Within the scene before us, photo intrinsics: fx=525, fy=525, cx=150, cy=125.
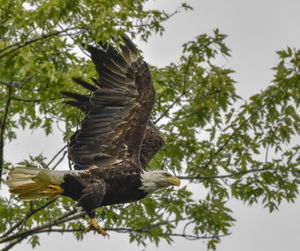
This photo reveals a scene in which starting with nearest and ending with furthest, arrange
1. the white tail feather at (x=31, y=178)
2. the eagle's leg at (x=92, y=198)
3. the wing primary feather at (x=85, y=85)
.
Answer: the eagle's leg at (x=92, y=198) < the white tail feather at (x=31, y=178) < the wing primary feather at (x=85, y=85)

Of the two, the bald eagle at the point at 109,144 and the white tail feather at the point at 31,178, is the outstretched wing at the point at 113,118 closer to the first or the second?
the bald eagle at the point at 109,144

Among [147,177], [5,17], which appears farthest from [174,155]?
[5,17]

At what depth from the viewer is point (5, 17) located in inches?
229

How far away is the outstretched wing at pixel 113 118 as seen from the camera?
6137 millimetres

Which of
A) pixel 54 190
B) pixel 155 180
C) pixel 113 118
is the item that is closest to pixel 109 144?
pixel 113 118

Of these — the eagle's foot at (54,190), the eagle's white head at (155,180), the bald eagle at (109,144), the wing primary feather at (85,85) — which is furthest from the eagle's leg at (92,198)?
the wing primary feather at (85,85)

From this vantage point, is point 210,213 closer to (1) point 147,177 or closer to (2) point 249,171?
(2) point 249,171

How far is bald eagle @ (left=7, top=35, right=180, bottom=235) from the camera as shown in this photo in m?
5.93

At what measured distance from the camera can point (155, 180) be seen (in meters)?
6.18

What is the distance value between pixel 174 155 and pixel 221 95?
3.79 ft

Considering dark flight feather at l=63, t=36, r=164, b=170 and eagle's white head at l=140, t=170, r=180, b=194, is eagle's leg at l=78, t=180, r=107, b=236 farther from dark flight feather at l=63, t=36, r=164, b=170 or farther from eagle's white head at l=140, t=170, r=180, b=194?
eagle's white head at l=140, t=170, r=180, b=194

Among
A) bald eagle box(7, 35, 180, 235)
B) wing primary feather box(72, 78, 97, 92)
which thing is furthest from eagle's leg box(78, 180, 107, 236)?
wing primary feather box(72, 78, 97, 92)

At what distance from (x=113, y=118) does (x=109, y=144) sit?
1.01 ft

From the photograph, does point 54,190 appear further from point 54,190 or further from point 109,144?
point 109,144
